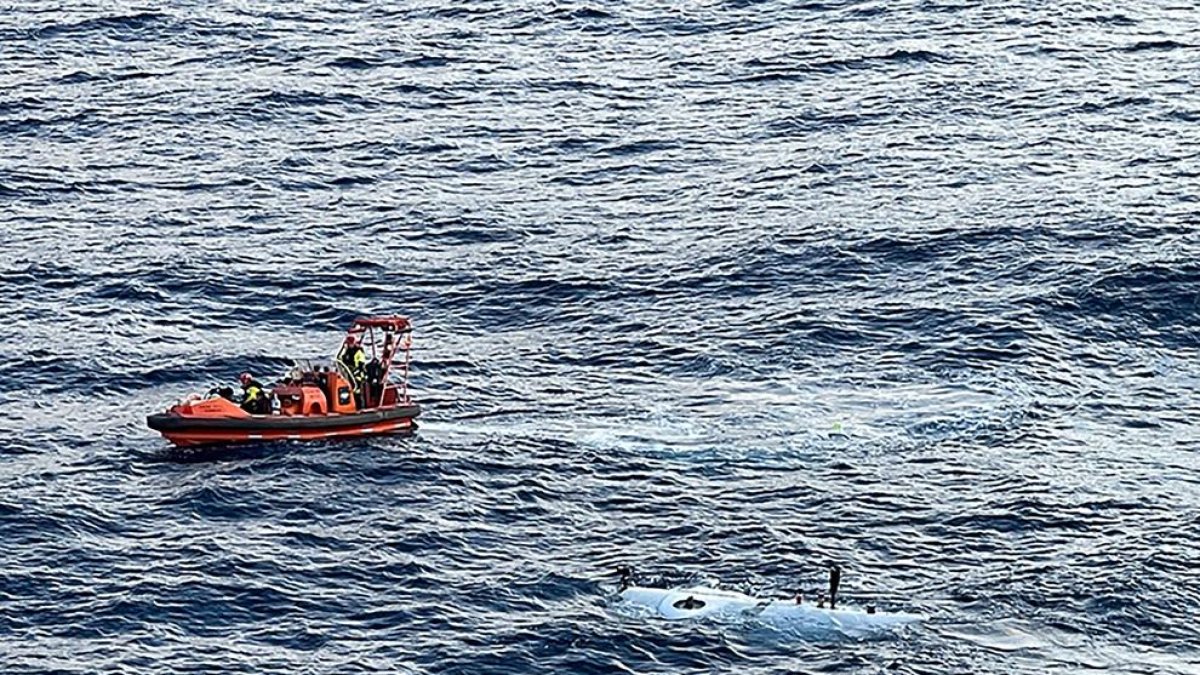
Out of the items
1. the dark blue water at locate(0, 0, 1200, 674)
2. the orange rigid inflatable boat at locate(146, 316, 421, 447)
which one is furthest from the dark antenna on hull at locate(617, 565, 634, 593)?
the orange rigid inflatable boat at locate(146, 316, 421, 447)

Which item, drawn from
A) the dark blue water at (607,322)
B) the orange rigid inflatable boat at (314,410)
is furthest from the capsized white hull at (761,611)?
the orange rigid inflatable boat at (314,410)

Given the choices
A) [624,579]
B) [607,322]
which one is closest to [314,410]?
[607,322]

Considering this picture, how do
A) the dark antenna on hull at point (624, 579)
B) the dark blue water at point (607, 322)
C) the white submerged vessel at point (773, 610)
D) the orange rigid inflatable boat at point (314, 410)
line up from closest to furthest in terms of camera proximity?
the white submerged vessel at point (773, 610)
the dark blue water at point (607, 322)
the dark antenna on hull at point (624, 579)
the orange rigid inflatable boat at point (314, 410)

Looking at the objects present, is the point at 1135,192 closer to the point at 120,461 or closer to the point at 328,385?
the point at 328,385

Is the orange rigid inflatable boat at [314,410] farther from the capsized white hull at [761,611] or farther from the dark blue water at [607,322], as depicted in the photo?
the capsized white hull at [761,611]

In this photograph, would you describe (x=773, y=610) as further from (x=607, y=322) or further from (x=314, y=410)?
(x=607, y=322)

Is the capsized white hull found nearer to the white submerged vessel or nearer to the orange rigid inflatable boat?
the white submerged vessel
